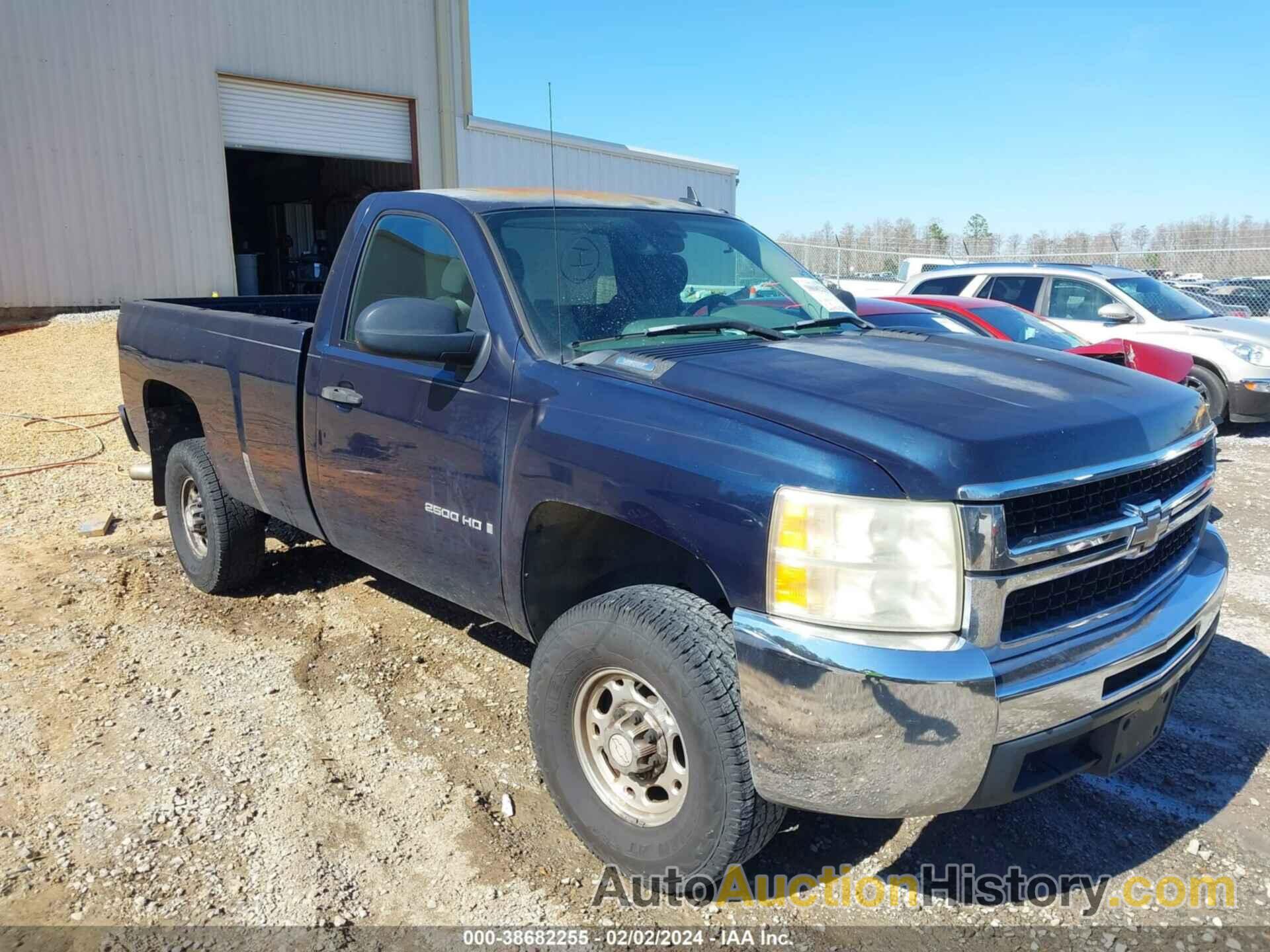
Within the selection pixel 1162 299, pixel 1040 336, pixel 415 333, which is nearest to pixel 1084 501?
pixel 415 333

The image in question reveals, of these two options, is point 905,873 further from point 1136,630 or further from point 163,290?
point 163,290

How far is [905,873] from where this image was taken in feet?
9.55

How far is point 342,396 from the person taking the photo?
12.1 feet

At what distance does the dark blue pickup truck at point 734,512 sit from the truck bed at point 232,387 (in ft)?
0.27

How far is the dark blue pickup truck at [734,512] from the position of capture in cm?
221

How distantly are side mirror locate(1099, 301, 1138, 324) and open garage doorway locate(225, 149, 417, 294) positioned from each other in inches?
650

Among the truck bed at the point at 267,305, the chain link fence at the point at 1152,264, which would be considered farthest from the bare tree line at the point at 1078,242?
the truck bed at the point at 267,305

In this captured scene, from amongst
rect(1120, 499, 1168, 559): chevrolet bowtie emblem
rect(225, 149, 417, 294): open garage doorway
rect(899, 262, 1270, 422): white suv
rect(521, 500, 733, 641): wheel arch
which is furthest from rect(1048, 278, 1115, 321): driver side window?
rect(225, 149, 417, 294): open garage doorway

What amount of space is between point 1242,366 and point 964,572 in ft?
30.9

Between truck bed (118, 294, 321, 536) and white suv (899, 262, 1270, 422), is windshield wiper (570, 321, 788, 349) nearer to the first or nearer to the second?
truck bed (118, 294, 321, 536)

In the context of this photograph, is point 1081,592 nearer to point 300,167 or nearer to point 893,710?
point 893,710

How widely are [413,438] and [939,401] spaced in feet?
5.89

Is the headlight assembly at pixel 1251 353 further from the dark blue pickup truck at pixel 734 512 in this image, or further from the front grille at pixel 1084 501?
the front grille at pixel 1084 501

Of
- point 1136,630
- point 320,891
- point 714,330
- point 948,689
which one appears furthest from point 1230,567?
point 320,891
